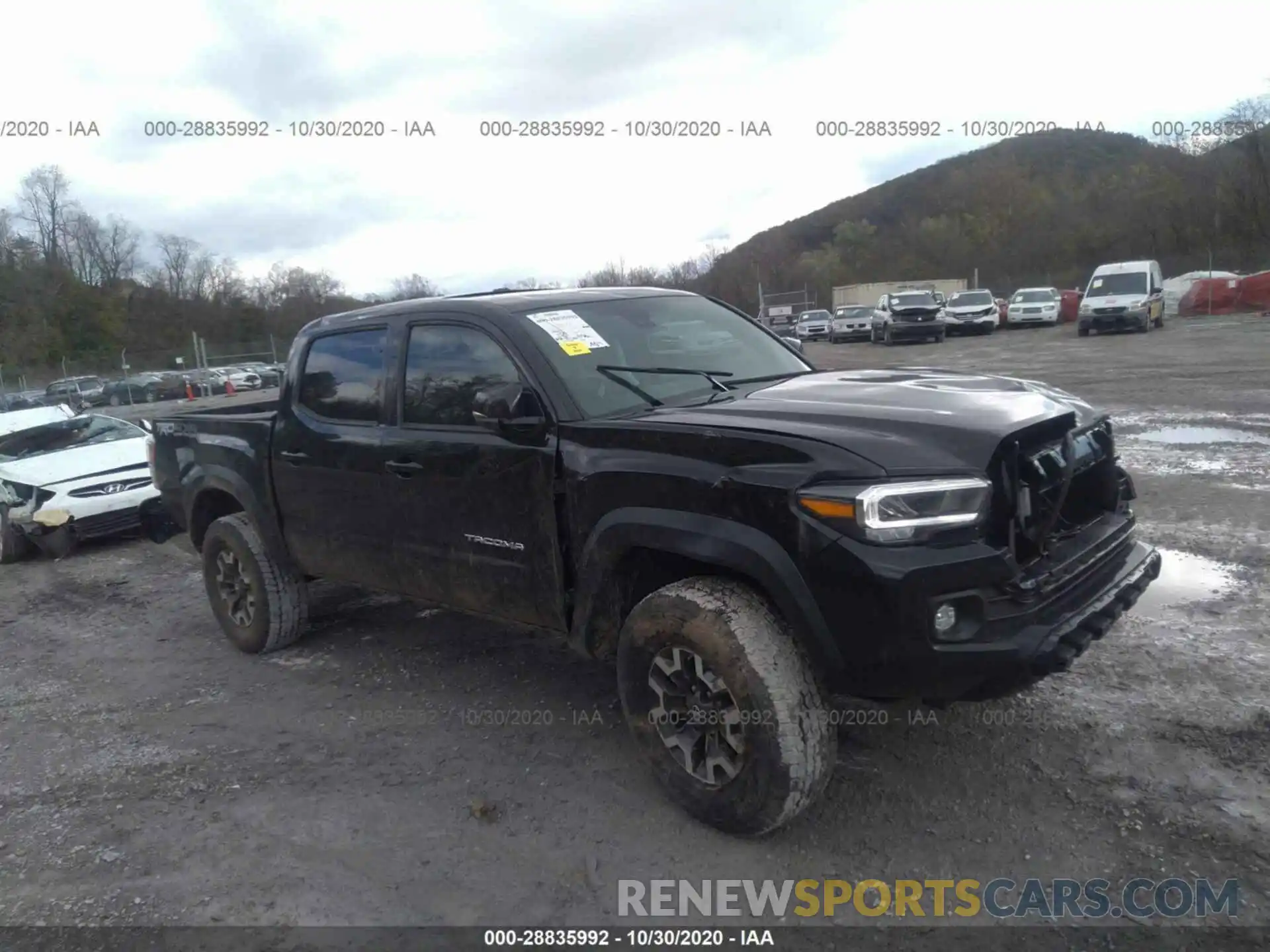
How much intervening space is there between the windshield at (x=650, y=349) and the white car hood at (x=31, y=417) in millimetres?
9411

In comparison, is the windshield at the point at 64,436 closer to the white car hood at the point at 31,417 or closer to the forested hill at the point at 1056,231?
the white car hood at the point at 31,417

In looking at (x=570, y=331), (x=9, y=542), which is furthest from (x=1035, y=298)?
(x=570, y=331)

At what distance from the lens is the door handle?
432cm

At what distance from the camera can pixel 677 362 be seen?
14.3ft

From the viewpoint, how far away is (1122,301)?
26.7 metres

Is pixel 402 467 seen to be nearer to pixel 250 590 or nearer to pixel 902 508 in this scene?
pixel 250 590

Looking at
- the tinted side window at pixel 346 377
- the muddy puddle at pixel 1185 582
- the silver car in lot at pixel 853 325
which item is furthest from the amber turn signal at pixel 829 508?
the silver car in lot at pixel 853 325

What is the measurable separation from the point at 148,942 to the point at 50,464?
801cm

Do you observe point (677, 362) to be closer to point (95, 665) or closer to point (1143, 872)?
point (1143, 872)

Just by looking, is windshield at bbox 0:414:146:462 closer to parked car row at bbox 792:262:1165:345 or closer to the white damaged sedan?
the white damaged sedan

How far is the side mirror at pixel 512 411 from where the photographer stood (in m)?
3.71

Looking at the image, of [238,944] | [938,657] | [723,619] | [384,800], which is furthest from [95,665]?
[938,657]

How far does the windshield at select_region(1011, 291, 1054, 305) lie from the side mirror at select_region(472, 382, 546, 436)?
3313 cm

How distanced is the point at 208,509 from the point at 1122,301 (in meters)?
26.7
